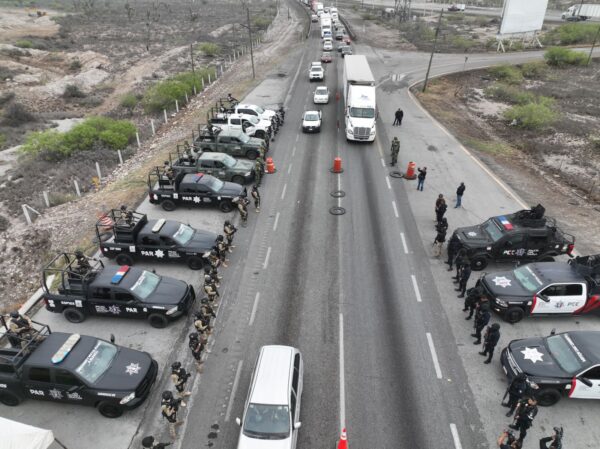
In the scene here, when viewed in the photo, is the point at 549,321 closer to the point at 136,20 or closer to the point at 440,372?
the point at 440,372

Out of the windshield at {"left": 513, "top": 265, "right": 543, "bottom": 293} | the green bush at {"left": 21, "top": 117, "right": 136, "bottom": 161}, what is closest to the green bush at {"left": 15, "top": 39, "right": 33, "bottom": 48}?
the green bush at {"left": 21, "top": 117, "right": 136, "bottom": 161}

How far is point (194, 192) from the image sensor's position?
20.5 meters

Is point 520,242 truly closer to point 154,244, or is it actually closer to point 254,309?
point 254,309

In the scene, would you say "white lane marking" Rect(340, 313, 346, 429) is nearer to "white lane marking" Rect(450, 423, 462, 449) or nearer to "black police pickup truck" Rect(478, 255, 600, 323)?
"white lane marking" Rect(450, 423, 462, 449)

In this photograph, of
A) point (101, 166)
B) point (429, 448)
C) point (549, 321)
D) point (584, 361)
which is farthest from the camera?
point (101, 166)

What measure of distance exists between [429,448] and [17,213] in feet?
77.0

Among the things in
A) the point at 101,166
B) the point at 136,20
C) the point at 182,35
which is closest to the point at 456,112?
the point at 101,166

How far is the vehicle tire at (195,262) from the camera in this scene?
16.3 meters

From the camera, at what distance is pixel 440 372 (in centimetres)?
1206

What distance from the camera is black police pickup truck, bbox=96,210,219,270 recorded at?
53.0ft

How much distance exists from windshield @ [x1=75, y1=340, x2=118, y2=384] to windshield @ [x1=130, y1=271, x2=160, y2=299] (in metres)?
2.16

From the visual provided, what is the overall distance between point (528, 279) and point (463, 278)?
2.05 m

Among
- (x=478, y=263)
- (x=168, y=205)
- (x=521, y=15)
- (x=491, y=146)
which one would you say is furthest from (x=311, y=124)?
(x=521, y=15)

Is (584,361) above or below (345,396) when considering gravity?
above
